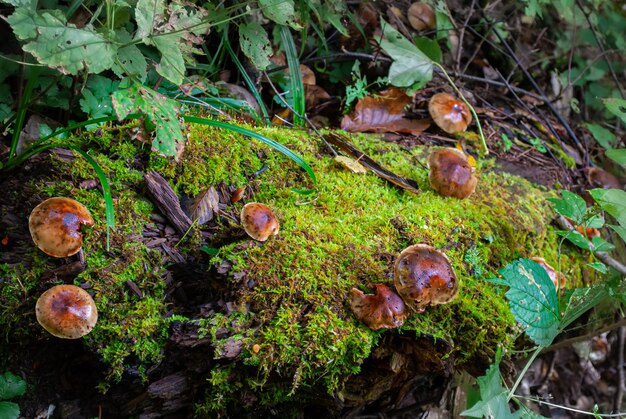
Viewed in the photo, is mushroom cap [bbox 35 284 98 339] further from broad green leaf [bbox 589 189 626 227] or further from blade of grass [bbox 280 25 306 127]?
broad green leaf [bbox 589 189 626 227]

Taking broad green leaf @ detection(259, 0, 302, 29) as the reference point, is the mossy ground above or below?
below

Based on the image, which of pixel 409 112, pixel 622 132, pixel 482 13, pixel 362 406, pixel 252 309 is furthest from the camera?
pixel 622 132

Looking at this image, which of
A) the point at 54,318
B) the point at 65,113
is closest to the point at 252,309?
the point at 54,318

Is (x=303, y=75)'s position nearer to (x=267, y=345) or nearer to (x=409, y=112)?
(x=409, y=112)

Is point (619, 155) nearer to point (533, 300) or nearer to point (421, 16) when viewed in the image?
point (533, 300)

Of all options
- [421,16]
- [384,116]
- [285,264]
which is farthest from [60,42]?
[421,16]

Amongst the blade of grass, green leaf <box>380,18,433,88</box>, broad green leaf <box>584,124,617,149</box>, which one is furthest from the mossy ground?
broad green leaf <box>584,124,617,149</box>

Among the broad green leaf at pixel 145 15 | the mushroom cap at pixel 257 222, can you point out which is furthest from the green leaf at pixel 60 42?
the mushroom cap at pixel 257 222
